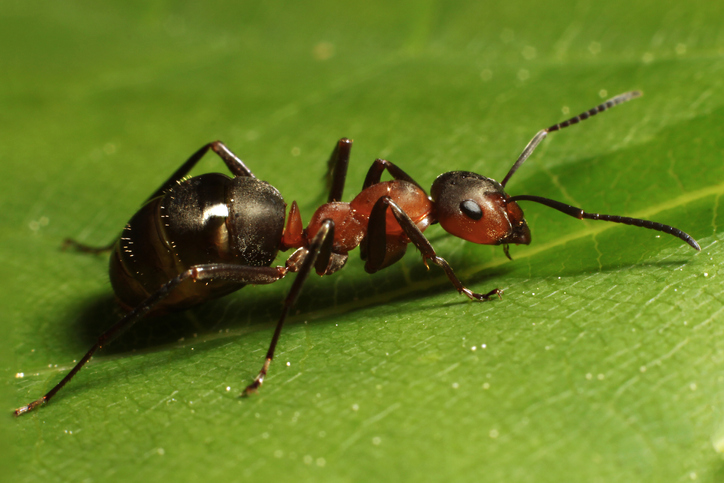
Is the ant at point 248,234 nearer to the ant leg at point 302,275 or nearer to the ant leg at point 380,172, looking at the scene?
the ant leg at point 302,275

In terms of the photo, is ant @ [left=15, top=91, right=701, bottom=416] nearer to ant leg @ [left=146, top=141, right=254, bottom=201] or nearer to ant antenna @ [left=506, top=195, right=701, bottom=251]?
ant antenna @ [left=506, top=195, right=701, bottom=251]

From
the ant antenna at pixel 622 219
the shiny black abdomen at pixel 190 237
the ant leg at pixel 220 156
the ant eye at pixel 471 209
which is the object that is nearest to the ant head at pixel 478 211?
the ant eye at pixel 471 209

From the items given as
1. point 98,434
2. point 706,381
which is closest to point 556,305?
point 706,381

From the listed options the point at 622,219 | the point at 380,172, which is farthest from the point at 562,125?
the point at 380,172

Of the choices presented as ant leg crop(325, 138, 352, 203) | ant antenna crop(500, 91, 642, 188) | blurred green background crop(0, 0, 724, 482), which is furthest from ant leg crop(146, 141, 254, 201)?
ant antenna crop(500, 91, 642, 188)

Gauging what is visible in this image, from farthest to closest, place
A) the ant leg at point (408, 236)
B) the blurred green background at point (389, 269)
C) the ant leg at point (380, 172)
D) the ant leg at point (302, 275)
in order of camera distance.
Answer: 1. the ant leg at point (380, 172)
2. the ant leg at point (408, 236)
3. the ant leg at point (302, 275)
4. the blurred green background at point (389, 269)

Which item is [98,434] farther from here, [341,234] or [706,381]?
[706,381]

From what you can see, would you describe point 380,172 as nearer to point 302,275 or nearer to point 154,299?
point 302,275
